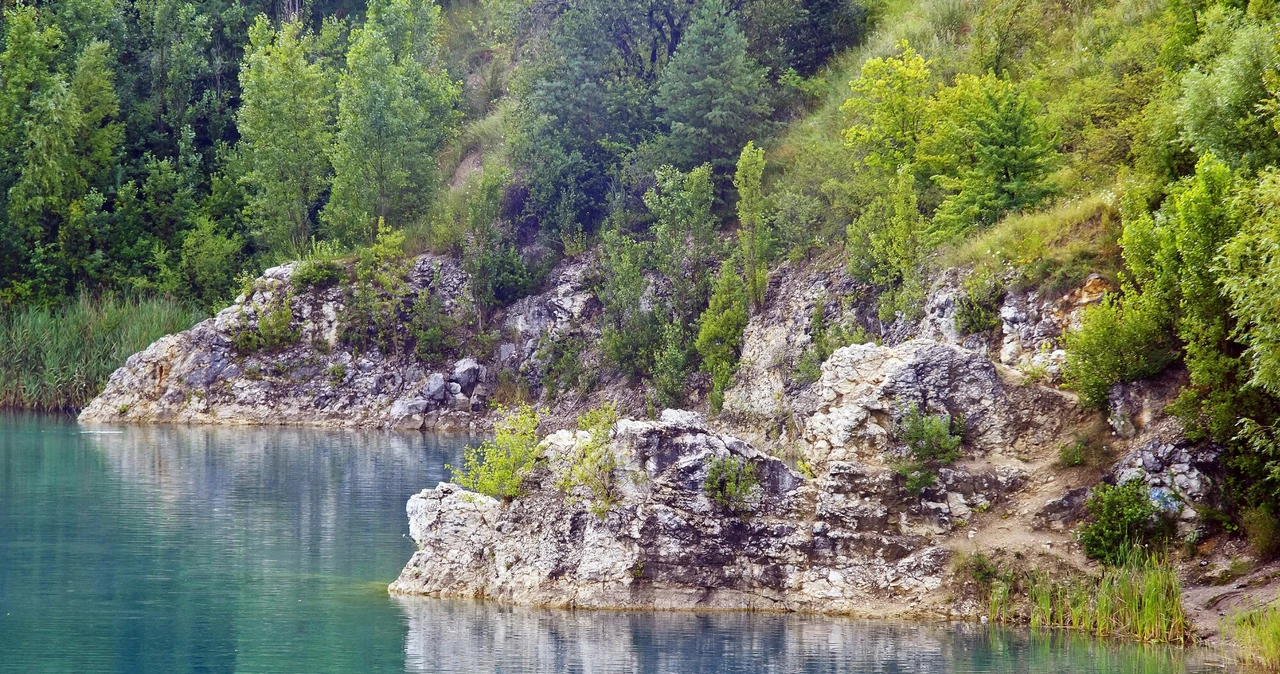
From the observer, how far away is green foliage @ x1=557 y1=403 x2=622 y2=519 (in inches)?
1060

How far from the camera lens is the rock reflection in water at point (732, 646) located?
21016 mm

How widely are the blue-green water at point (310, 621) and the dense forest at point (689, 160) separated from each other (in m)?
7.52

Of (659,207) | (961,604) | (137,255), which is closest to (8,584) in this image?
(961,604)

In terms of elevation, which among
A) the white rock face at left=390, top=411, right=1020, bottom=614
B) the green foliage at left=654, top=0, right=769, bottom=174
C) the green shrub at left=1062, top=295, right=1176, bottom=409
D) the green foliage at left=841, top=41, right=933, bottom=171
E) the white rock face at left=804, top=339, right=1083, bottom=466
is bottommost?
the white rock face at left=390, top=411, right=1020, bottom=614

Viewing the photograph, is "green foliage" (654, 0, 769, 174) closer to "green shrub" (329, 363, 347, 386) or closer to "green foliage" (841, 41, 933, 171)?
"green foliage" (841, 41, 933, 171)

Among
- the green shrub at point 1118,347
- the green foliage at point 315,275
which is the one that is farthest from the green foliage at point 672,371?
the green shrub at point 1118,347

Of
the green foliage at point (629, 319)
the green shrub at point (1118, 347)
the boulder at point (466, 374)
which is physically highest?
the green foliage at point (629, 319)

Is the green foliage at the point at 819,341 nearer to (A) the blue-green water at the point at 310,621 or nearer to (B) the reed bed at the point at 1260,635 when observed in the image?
(A) the blue-green water at the point at 310,621

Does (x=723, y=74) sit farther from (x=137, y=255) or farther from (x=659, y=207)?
(x=137, y=255)

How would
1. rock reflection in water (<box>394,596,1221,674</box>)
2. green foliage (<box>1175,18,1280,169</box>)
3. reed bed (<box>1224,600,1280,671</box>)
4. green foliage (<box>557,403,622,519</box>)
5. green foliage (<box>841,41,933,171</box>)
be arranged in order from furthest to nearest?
green foliage (<box>841,41,933,171</box>), green foliage (<box>1175,18,1280,169</box>), green foliage (<box>557,403,622,519</box>), rock reflection in water (<box>394,596,1221,674</box>), reed bed (<box>1224,600,1280,671</box>)

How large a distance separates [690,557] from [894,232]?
22.5 metres

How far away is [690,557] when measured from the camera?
26406 mm

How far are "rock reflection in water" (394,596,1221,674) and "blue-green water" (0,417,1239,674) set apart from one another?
5 cm

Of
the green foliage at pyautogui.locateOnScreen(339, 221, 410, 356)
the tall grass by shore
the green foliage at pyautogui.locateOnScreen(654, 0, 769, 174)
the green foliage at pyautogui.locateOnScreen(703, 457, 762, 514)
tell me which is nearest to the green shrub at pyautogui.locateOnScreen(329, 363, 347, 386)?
the green foliage at pyautogui.locateOnScreen(339, 221, 410, 356)
